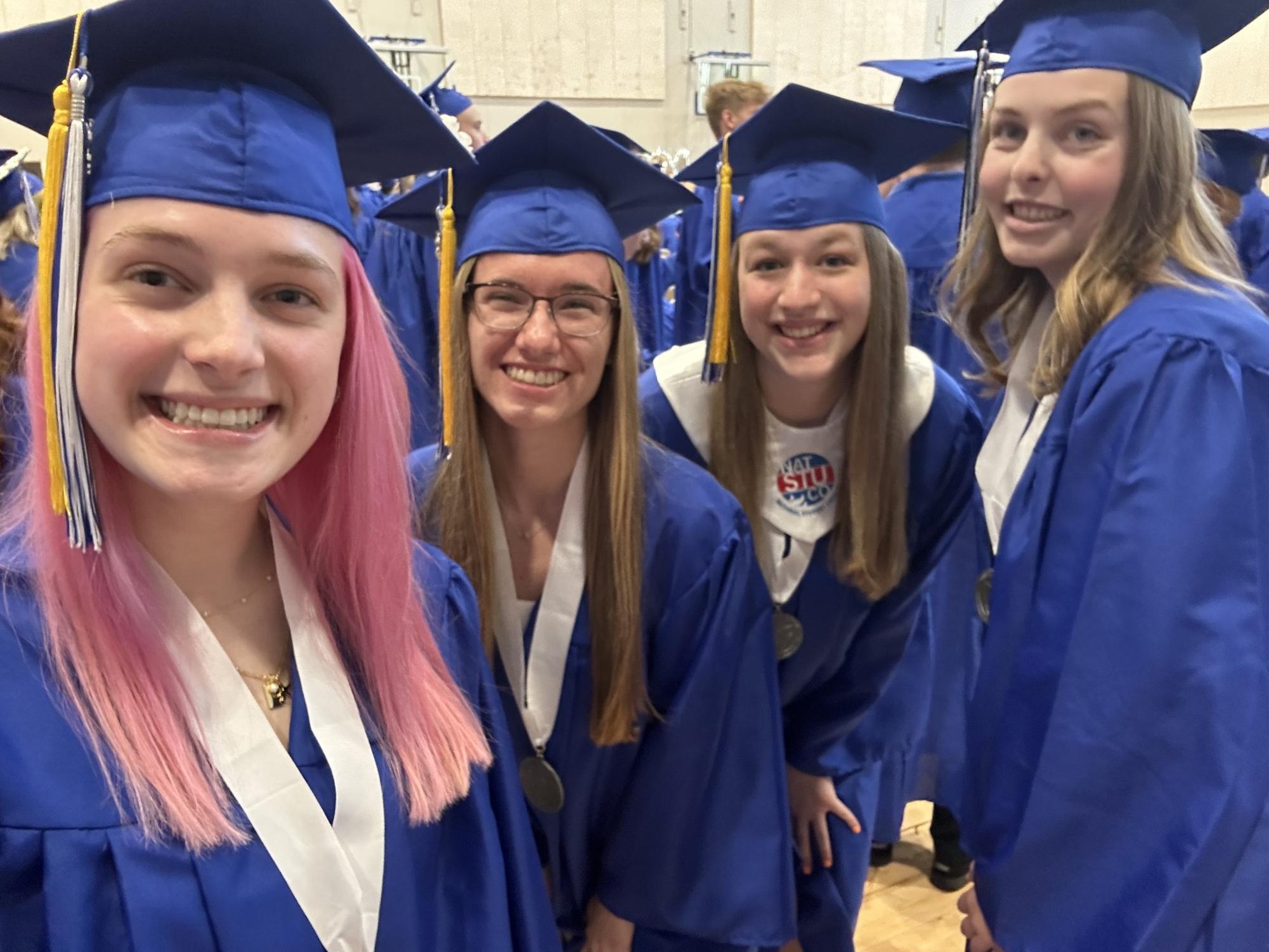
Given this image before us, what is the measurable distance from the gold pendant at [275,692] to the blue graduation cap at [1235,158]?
2.89m

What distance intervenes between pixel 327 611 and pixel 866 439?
1106 millimetres

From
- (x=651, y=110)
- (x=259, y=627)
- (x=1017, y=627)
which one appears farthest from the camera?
(x=651, y=110)

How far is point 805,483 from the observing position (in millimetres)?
1889

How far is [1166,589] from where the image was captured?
1158mm

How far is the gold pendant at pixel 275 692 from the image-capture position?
3.29ft

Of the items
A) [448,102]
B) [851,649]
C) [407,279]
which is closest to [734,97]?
[448,102]

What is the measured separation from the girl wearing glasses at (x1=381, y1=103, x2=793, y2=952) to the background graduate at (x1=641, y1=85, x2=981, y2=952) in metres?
0.28

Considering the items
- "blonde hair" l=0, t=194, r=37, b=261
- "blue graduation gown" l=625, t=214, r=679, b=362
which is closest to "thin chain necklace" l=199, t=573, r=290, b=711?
"blonde hair" l=0, t=194, r=37, b=261

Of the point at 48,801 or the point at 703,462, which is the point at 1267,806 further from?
the point at 48,801

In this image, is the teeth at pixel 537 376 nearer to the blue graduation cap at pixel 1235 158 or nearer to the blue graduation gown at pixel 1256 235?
the blue graduation cap at pixel 1235 158

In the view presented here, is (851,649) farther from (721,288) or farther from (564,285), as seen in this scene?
(564,285)

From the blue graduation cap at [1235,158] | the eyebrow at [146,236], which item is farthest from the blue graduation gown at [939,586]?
the eyebrow at [146,236]

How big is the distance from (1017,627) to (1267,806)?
0.36m

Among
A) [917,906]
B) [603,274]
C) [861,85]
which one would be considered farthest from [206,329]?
[861,85]
